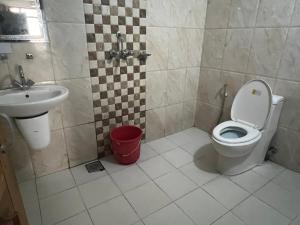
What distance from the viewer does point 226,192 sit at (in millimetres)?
1602

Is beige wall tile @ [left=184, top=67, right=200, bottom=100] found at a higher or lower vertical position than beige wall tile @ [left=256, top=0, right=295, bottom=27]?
lower

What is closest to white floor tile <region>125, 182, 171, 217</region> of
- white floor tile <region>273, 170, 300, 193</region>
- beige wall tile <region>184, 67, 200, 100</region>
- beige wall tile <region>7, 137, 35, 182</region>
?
beige wall tile <region>7, 137, 35, 182</region>

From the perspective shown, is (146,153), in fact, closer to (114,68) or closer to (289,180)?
(114,68)

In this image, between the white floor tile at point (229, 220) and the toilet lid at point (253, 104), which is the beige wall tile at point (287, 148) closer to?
the toilet lid at point (253, 104)

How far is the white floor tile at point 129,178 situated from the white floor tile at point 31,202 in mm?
598

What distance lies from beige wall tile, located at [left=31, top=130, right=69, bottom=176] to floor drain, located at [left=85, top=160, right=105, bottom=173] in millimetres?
216

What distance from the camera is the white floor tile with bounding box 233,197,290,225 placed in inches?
53.3

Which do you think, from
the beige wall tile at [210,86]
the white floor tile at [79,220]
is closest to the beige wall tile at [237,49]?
the beige wall tile at [210,86]

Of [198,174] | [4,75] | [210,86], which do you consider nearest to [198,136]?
[210,86]

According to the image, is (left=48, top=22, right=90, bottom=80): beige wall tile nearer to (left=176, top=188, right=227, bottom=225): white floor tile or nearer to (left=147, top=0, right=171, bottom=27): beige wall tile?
(left=147, top=0, right=171, bottom=27): beige wall tile

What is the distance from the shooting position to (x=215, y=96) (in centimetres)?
234

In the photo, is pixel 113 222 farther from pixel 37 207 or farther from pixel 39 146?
pixel 39 146

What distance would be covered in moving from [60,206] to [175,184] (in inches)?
35.4

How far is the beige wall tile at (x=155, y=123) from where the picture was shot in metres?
2.24
